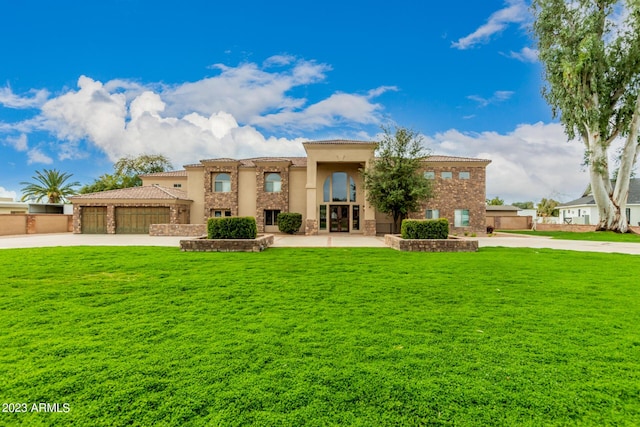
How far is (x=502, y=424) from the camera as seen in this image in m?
2.55

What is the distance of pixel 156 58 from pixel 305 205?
14.7 m

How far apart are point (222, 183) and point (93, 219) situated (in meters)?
10.2

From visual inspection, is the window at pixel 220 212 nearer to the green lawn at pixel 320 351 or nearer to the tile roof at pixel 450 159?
the tile roof at pixel 450 159

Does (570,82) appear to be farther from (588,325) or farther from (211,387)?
(211,387)

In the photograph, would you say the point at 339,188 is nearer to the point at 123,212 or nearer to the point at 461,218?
the point at 461,218

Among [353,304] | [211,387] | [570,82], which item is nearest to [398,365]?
→ [211,387]

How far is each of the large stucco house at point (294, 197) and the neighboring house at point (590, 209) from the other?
1573 centimetres

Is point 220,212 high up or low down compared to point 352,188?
down

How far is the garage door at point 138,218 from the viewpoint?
82.2 feet

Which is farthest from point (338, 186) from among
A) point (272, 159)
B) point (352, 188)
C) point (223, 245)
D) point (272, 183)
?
point (223, 245)

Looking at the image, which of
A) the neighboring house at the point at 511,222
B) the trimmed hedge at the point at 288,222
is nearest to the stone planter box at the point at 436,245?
the trimmed hedge at the point at 288,222

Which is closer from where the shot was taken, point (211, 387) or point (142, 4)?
point (211, 387)

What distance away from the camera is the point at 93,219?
2530cm

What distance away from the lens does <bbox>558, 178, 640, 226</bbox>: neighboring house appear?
35.6 meters
